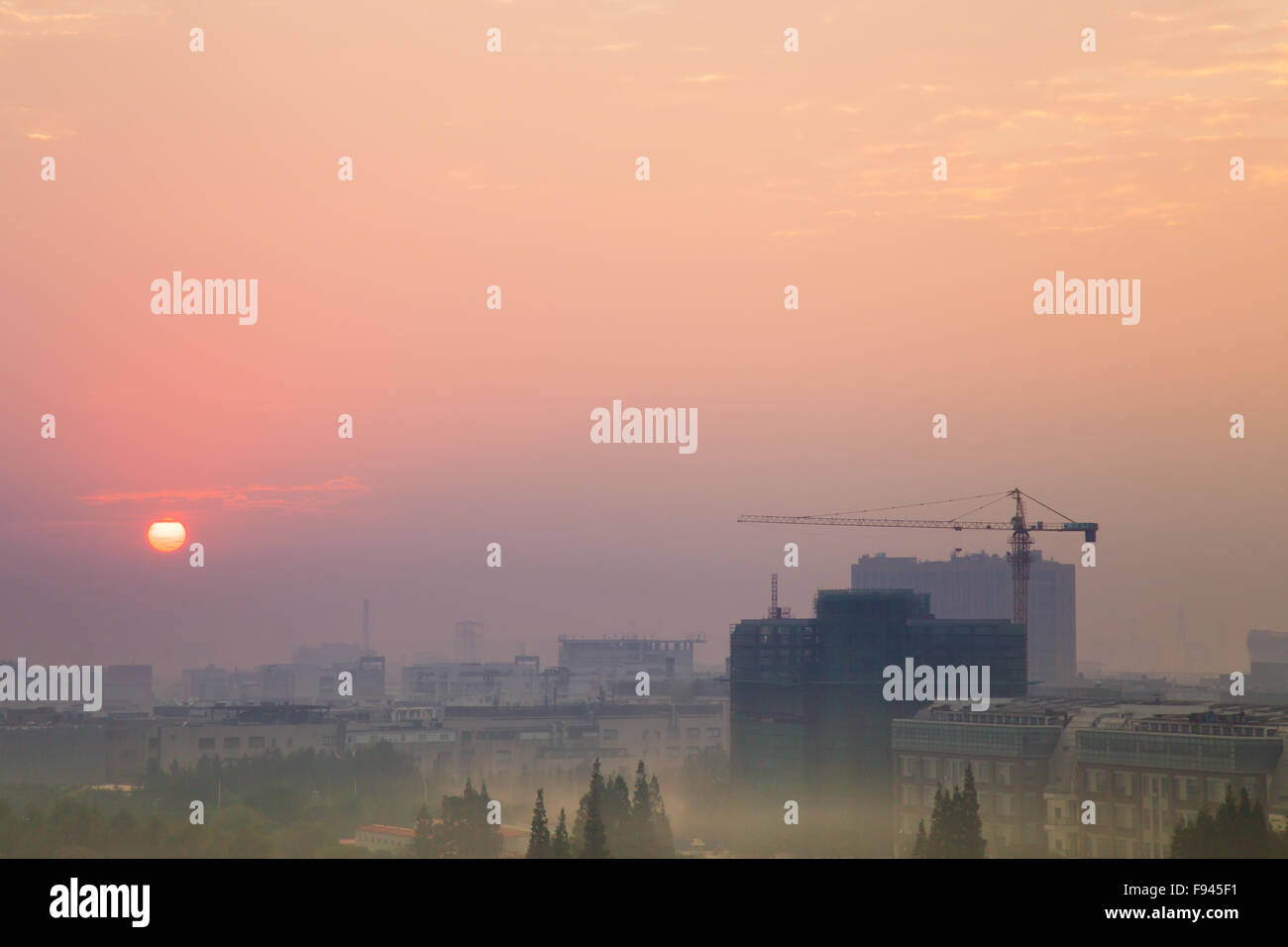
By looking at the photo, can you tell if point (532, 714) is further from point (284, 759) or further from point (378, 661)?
point (378, 661)

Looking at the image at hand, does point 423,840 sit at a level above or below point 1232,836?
below

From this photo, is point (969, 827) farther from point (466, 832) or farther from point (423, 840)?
point (423, 840)

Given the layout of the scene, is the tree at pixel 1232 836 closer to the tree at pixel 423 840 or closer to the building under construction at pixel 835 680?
the tree at pixel 423 840

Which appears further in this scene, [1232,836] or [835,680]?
[835,680]

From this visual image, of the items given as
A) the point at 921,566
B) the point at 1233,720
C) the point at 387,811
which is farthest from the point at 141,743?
the point at 921,566
